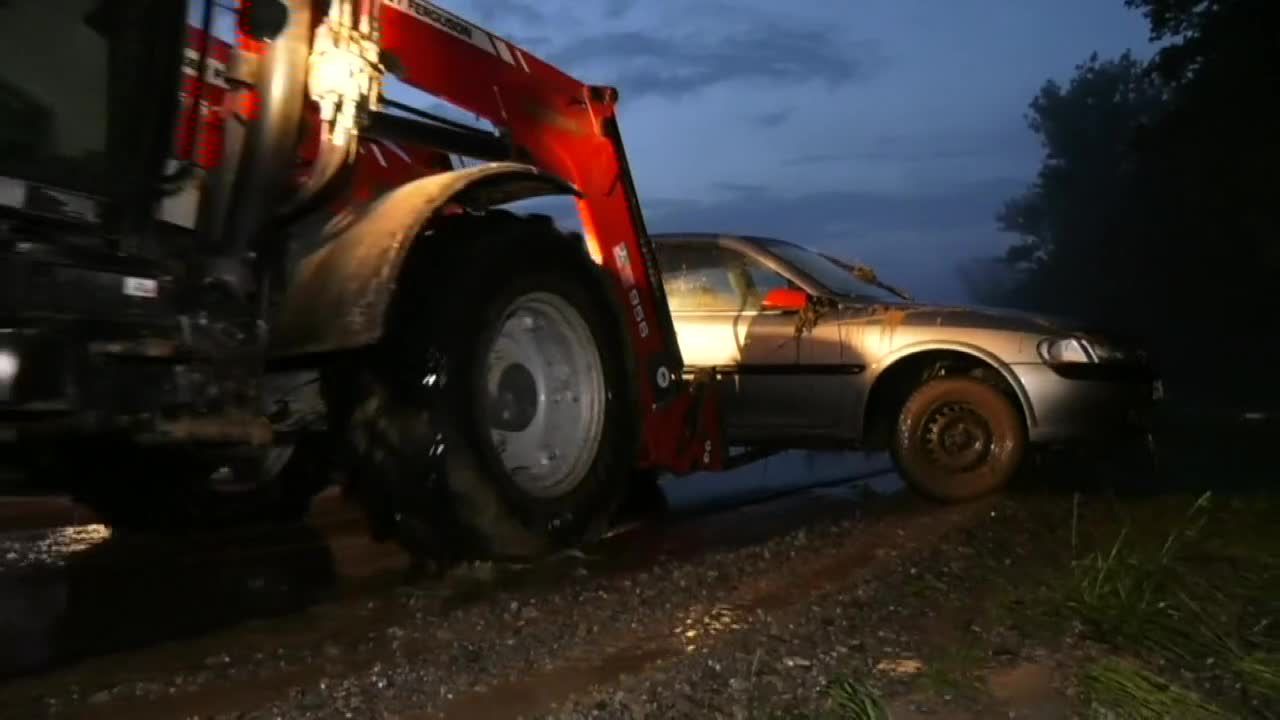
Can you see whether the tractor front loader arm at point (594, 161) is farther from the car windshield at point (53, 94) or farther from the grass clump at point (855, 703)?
the grass clump at point (855, 703)

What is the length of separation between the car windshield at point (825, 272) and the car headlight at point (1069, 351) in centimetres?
114

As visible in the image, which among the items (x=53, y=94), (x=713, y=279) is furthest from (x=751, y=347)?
(x=53, y=94)

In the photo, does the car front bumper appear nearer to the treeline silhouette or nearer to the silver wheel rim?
the treeline silhouette

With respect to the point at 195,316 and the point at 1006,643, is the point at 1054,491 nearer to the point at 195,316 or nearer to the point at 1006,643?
the point at 1006,643

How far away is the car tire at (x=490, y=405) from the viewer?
15.0ft

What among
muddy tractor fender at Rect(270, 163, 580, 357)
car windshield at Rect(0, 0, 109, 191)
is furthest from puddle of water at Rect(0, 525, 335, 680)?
car windshield at Rect(0, 0, 109, 191)

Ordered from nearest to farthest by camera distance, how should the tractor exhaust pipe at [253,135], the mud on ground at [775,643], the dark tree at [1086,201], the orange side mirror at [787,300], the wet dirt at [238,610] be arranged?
the mud on ground at [775,643] → the wet dirt at [238,610] → the tractor exhaust pipe at [253,135] → the orange side mirror at [787,300] → the dark tree at [1086,201]

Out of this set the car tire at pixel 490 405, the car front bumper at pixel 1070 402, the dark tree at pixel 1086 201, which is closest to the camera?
the car tire at pixel 490 405

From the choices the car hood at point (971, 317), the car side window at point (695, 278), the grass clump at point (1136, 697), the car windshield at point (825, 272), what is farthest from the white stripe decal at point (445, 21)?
the grass clump at point (1136, 697)

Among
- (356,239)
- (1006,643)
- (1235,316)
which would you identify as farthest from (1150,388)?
(1235,316)

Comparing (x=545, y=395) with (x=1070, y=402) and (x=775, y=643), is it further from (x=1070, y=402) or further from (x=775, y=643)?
(x=1070, y=402)

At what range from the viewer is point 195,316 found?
4.00 meters

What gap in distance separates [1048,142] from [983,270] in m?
37.7

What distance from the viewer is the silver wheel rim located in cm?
517
